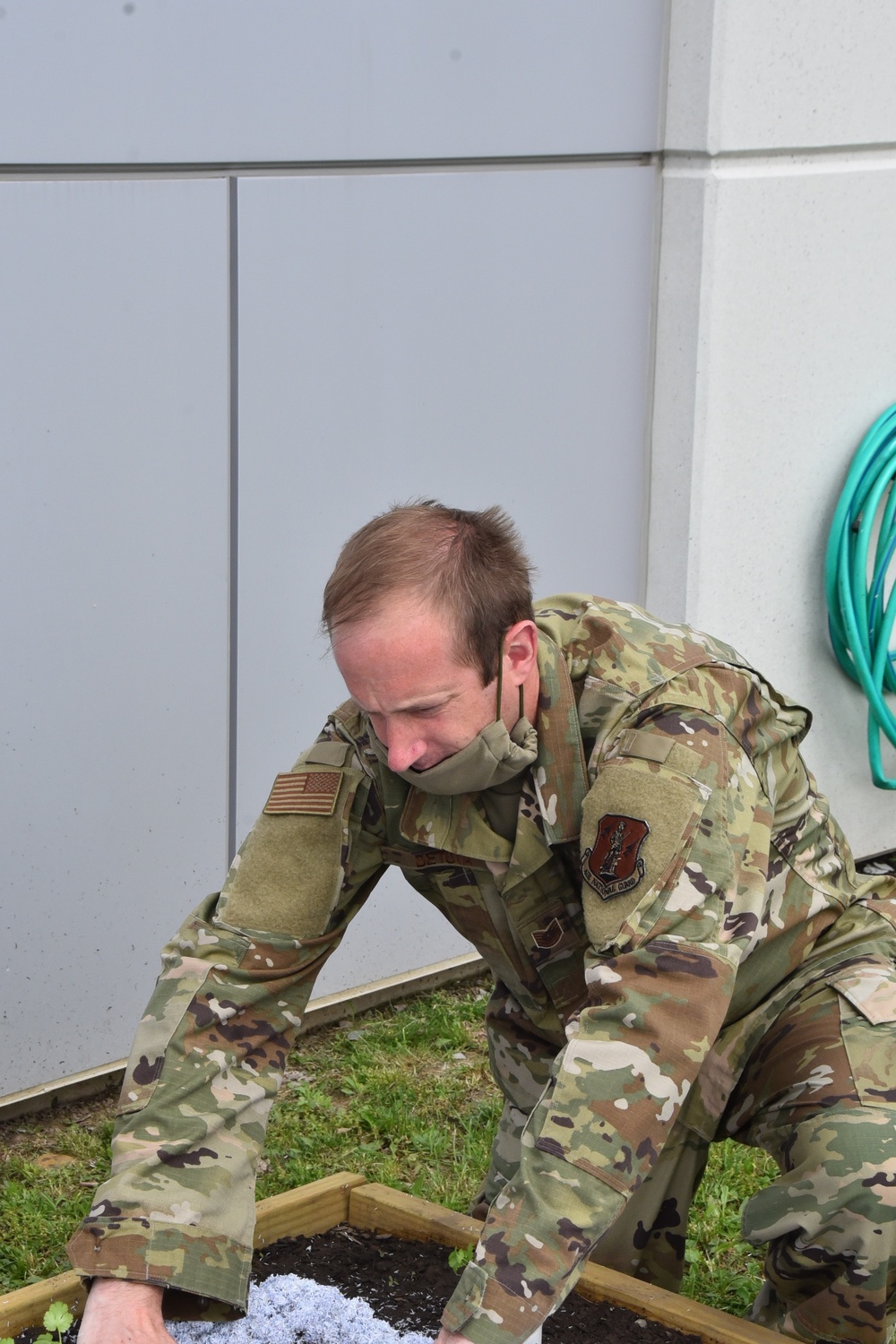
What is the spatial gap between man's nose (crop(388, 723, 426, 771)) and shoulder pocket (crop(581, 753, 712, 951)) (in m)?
0.24

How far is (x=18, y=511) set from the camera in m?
3.22

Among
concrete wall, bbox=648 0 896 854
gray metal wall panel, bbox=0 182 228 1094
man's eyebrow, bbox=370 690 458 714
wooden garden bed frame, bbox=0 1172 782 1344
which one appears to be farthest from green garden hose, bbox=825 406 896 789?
man's eyebrow, bbox=370 690 458 714

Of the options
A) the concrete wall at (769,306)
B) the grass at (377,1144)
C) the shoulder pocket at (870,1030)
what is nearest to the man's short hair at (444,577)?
the shoulder pocket at (870,1030)

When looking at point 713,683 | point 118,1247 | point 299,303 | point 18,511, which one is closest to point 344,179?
point 299,303

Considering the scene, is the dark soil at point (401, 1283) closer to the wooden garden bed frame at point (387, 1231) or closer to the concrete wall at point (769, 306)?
the wooden garden bed frame at point (387, 1231)

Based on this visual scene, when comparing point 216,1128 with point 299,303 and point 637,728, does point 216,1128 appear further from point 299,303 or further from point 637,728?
point 299,303

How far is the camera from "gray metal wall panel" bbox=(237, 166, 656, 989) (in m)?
3.60

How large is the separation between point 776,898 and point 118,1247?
109 centimetres

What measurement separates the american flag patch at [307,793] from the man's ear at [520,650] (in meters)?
0.34

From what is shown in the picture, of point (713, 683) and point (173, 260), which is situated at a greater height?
point (173, 260)

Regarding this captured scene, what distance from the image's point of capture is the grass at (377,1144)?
303 cm

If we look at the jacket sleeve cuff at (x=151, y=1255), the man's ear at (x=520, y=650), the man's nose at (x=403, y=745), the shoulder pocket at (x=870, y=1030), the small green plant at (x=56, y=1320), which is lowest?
the small green plant at (x=56, y=1320)

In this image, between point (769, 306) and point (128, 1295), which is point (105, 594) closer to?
point (128, 1295)

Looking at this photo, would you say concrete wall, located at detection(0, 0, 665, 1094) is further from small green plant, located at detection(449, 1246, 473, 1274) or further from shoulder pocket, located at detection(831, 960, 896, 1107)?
shoulder pocket, located at detection(831, 960, 896, 1107)
